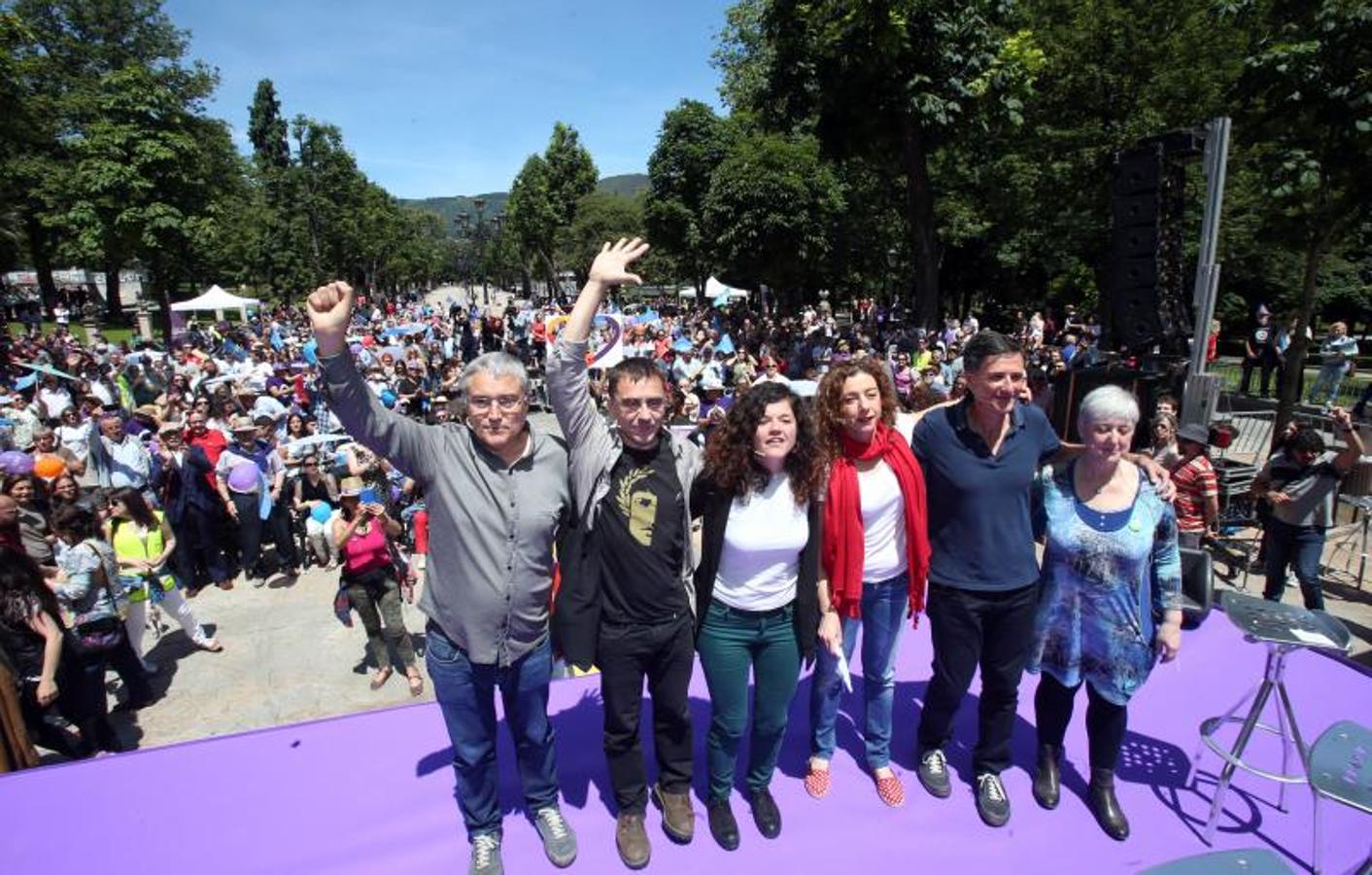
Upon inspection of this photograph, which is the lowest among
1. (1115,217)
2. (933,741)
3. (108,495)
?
(933,741)

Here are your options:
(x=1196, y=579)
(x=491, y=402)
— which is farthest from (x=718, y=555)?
(x=1196, y=579)

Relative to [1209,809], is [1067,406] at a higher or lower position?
higher

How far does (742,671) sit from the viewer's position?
2.54m

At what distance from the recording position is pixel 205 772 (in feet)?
10.0

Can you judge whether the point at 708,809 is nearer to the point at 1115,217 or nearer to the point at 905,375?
the point at 1115,217

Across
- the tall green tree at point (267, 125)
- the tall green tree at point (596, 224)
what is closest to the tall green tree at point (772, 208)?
the tall green tree at point (596, 224)

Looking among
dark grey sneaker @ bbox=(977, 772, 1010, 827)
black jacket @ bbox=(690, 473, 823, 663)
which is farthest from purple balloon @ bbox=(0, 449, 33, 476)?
dark grey sneaker @ bbox=(977, 772, 1010, 827)

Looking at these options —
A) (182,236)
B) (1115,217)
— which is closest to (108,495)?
(1115,217)

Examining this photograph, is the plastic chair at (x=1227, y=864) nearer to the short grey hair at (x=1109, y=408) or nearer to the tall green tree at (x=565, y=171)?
the short grey hair at (x=1109, y=408)

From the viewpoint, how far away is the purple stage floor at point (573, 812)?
2588mm

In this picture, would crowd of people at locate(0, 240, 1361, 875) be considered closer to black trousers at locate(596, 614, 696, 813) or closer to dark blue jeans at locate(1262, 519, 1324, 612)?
black trousers at locate(596, 614, 696, 813)

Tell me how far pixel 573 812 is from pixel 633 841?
14.3 inches

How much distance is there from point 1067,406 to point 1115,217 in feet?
6.76

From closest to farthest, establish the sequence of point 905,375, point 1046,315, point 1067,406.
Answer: point 1067,406, point 905,375, point 1046,315
